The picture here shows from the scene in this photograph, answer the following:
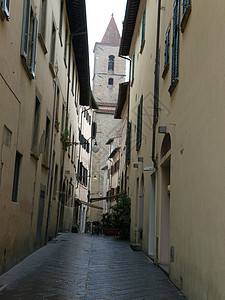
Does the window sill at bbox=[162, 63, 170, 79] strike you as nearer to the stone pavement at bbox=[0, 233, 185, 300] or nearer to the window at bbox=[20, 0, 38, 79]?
the window at bbox=[20, 0, 38, 79]

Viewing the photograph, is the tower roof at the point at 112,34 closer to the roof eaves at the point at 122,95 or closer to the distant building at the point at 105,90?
the distant building at the point at 105,90

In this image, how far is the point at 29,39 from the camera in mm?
9797

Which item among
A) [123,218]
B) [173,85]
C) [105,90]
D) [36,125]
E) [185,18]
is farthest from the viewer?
[105,90]

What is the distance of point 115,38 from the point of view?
65688 mm

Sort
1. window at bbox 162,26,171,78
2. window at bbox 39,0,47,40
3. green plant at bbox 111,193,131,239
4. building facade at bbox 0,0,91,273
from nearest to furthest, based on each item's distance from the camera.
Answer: building facade at bbox 0,0,91,273 → window at bbox 162,26,171,78 → window at bbox 39,0,47,40 → green plant at bbox 111,193,131,239

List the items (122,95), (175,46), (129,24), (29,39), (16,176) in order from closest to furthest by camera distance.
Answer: (175,46) < (16,176) < (29,39) < (129,24) < (122,95)

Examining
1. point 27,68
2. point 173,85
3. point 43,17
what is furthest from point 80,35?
point 173,85

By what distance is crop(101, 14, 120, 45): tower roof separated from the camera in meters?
64.9

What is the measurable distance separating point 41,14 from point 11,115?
4604mm

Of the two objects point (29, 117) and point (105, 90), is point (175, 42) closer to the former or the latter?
point (29, 117)

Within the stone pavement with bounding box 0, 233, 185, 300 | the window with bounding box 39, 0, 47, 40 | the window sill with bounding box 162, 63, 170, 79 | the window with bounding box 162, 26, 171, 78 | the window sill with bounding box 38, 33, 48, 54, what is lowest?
the stone pavement with bounding box 0, 233, 185, 300

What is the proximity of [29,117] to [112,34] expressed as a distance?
193 ft

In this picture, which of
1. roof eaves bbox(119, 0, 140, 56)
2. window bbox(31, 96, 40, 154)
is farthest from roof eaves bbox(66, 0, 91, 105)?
window bbox(31, 96, 40, 154)

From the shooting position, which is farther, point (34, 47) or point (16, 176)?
point (34, 47)
